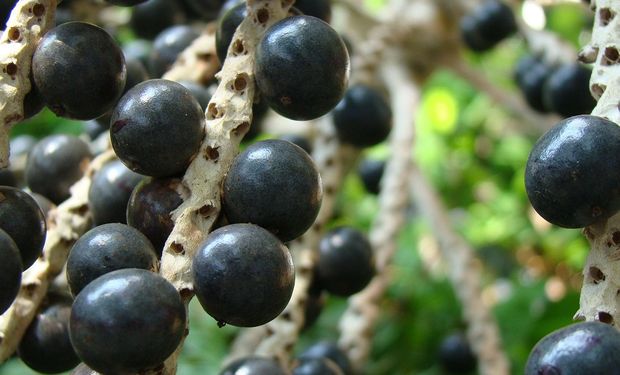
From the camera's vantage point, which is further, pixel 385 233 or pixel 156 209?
pixel 385 233

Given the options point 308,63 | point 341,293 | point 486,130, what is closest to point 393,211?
point 341,293

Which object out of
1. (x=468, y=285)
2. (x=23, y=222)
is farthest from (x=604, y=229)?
(x=468, y=285)

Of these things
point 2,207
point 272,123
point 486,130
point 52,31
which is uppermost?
point 52,31

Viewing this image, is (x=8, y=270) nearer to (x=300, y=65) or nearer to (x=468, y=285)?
(x=300, y=65)

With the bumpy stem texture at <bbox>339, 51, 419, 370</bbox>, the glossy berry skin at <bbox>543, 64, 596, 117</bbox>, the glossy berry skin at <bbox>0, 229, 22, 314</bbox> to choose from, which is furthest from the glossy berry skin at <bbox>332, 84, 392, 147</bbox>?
the glossy berry skin at <bbox>0, 229, 22, 314</bbox>

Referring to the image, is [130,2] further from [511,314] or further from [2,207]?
[511,314]
